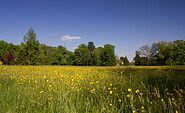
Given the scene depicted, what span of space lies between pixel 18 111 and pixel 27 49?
34.9 meters

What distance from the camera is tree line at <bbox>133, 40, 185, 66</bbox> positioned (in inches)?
1594

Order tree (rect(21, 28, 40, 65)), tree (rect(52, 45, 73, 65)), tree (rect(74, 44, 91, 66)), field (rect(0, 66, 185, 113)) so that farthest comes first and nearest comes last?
tree (rect(52, 45, 73, 65)) < tree (rect(74, 44, 91, 66)) < tree (rect(21, 28, 40, 65)) < field (rect(0, 66, 185, 113))

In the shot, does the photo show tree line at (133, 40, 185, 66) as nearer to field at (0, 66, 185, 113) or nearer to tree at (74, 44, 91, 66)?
tree at (74, 44, 91, 66)

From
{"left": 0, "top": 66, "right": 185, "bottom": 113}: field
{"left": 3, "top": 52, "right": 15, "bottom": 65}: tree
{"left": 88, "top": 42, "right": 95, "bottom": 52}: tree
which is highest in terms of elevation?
{"left": 88, "top": 42, "right": 95, "bottom": 52}: tree

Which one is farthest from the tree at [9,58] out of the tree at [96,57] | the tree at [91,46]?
the tree at [91,46]

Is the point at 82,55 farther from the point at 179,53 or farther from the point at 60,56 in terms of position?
the point at 179,53

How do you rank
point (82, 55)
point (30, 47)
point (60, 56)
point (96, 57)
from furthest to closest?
point (82, 55), point (60, 56), point (96, 57), point (30, 47)

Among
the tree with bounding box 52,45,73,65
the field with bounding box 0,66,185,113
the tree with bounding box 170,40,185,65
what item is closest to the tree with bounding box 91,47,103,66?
the tree with bounding box 52,45,73,65

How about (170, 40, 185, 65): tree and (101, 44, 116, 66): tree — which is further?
(101, 44, 116, 66): tree

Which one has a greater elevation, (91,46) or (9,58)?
(91,46)

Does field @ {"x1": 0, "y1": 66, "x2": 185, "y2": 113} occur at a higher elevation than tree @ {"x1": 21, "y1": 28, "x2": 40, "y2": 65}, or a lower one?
lower

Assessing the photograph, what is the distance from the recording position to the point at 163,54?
45531 millimetres

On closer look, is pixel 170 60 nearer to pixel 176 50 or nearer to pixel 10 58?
pixel 176 50

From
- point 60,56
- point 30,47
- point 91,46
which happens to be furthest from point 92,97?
point 91,46
